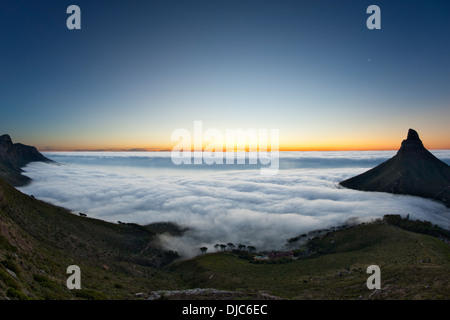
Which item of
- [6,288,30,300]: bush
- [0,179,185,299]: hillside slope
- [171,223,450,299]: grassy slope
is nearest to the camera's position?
[6,288,30,300]: bush

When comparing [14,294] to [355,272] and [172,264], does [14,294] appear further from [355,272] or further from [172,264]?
Result: [172,264]

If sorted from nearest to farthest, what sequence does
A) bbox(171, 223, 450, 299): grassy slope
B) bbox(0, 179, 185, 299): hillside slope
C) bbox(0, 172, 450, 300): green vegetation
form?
bbox(0, 179, 185, 299): hillside slope → bbox(0, 172, 450, 300): green vegetation → bbox(171, 223, 450, 299): grassy slope

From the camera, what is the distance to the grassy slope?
32.1 metres

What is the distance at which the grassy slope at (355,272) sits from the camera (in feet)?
105

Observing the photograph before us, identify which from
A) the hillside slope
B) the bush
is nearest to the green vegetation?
the bush

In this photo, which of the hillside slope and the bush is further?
the hillside slope

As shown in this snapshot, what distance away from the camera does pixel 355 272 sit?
5462cm

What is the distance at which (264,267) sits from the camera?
84.4 metres

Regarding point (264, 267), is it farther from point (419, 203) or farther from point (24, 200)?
point (419, 203)

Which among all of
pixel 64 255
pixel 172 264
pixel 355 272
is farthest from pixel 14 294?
pixel 172 264

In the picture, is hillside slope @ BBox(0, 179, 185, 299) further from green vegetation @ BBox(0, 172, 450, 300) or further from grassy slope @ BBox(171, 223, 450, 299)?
grassy slope @ BBox(171, 223, 450, 299)

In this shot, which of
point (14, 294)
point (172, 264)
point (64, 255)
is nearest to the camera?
point (14, 294)

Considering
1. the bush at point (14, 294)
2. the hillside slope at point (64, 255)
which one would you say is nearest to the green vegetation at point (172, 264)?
the bush at point (14, 294)
